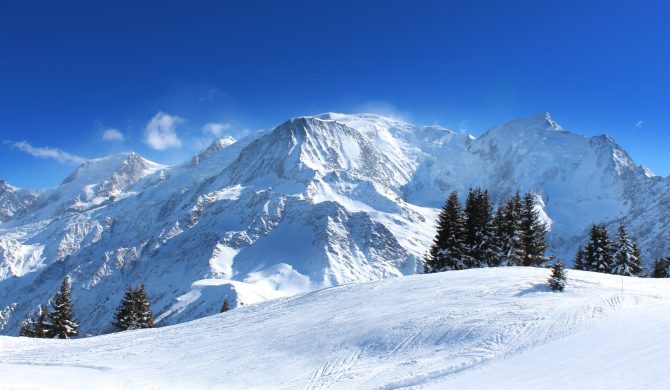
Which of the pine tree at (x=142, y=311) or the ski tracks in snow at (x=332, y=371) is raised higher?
the pine tree at (x=142, y=311)

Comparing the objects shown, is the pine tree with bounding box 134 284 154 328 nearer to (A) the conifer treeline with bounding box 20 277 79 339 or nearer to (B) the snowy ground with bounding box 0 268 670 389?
(A) the conifer treeline with bounding box 20 277 79 339

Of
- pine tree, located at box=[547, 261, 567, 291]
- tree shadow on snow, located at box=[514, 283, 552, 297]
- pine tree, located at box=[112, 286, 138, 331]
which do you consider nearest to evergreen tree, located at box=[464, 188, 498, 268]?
tree shadow on snow, located at box=[514, 283, 552, 297]

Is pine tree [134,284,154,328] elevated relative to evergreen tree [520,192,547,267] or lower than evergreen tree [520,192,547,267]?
lower

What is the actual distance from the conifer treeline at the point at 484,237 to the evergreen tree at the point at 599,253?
21.4ft

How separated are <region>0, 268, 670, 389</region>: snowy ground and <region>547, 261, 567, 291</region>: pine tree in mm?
619

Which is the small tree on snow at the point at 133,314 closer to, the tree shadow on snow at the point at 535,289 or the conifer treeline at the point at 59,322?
the conifer treeline at the point at 59,322

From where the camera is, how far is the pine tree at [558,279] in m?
21.5

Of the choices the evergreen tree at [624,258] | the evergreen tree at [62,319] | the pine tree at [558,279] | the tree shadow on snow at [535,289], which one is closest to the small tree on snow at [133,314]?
the evergreen tree at [62,319]

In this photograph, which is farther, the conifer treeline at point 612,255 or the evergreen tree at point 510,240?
the conifer treeline at point 612,255

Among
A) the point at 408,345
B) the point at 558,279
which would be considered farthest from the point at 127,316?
the point at 558,279

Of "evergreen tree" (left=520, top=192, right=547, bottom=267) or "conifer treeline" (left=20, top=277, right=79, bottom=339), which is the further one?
"evergreen tree" (left=520, top=192, right=547, bottom=267)

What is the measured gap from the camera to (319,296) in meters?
27.1

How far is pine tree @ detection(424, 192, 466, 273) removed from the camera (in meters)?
39.5

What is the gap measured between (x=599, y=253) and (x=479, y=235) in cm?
1382
